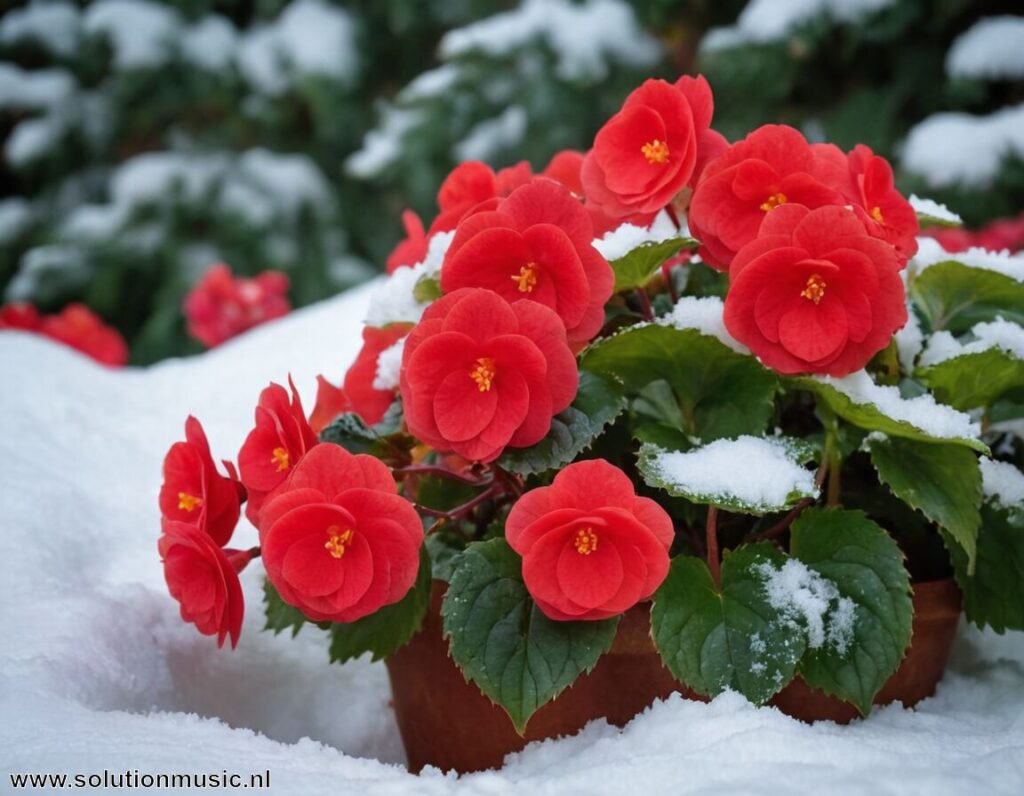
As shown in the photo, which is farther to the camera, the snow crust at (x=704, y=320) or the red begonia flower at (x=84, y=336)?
the red begonia flower at (x=84, y=336)

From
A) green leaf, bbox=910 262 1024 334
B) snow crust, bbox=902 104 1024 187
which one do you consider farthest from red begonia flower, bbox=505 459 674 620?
snow crust, bbox=902 104 1024 187

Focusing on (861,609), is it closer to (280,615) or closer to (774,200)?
(774,200)

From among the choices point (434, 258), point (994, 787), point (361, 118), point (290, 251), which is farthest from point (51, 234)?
point (994, 787)

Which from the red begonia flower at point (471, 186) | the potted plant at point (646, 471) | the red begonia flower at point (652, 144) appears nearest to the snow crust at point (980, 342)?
the potted plant at point (646, 471)

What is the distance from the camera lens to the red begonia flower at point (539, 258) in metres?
0.56

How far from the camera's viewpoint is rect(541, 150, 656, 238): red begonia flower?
660mm

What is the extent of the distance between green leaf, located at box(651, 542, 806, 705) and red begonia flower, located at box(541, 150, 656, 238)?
0.23 m

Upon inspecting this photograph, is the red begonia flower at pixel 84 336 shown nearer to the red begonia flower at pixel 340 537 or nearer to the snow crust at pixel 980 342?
the red begonia flower at pixel 340 537

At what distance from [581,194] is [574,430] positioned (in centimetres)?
27

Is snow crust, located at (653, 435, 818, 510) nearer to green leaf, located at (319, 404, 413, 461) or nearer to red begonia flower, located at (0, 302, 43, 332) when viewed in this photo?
green leaf, located at (319, 404, 413, 461)

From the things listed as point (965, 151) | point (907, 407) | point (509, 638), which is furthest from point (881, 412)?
point (965, 151)

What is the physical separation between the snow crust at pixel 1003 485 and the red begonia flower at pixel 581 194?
272 mm

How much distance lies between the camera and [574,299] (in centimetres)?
57

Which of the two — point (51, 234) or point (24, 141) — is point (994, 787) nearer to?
point (51, 234)
